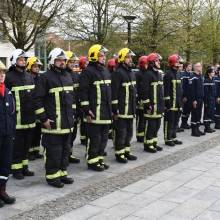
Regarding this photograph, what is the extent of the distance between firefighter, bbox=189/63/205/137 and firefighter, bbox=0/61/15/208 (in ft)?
22.5

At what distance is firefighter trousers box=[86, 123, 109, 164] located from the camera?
8.07m

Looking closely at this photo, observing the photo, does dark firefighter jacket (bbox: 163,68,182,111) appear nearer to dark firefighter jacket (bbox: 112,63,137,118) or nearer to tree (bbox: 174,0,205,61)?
dark firefighter jacket (bbox: 112,63,137,118)

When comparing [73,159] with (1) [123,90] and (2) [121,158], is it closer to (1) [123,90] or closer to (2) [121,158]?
(2) [121,158]

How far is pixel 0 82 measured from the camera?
6012 mm

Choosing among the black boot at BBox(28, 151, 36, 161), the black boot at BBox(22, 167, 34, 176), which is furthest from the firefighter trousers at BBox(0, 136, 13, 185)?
the black boot at BBox(28, 151, 36, 161)

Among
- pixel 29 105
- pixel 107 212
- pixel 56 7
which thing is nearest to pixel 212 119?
pixel 56 7

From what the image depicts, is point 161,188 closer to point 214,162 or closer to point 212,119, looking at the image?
point 214,162

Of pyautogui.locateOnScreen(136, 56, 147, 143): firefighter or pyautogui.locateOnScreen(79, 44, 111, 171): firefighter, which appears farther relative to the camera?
pyautogui.locateOnScreen(136, 56, 147, 143): firefighter

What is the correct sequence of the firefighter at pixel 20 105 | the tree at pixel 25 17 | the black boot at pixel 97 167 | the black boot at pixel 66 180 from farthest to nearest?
1. the tree at pixel 25 17
2. the black boot at pixel 97 167
3. the firefighter at pixel 20 105
4. the black boot at pixel 66 180

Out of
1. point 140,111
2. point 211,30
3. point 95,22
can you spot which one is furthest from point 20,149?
point 211,30

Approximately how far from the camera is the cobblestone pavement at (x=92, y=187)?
237 inches

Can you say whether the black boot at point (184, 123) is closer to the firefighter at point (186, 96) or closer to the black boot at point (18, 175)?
the firefighter at point (186, 96)

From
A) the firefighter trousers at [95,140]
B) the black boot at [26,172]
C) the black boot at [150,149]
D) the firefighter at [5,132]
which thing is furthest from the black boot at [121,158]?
the firefighter at [5,132]

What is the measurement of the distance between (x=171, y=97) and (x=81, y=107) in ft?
10.3
